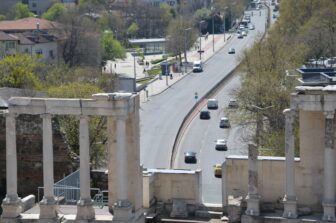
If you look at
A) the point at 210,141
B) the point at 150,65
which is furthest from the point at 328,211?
the point at 150,65

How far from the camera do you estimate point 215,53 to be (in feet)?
517

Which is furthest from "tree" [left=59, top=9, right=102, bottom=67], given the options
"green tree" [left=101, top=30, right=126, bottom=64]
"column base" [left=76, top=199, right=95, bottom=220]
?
"column base" [left=76, top=199, right=95, bottom=220]

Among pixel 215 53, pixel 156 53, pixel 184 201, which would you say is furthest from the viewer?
pixel 156 53

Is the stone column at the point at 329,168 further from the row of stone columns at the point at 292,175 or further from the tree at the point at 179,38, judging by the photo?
the tree at the point at 179,38

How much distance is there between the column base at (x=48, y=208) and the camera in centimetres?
3456

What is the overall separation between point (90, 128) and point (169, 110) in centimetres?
4561

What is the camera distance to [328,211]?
33.2 m

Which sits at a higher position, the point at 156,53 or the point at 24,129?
the point at 156,53

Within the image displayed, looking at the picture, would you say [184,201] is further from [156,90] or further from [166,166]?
[156,90]

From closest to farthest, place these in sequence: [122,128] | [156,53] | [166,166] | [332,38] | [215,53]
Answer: [122,128], [166,166], [332,38], [215,53], [156,53]

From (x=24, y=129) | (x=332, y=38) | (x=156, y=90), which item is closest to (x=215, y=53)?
(x=156, y=90)

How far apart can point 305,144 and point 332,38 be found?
5474 cm

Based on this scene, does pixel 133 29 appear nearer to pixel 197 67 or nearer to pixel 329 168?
pixel 197 67

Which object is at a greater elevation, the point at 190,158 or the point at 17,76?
the point at 17,76
